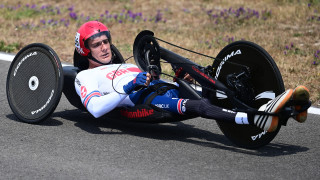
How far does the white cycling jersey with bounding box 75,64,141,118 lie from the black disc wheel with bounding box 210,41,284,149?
0.99 meters

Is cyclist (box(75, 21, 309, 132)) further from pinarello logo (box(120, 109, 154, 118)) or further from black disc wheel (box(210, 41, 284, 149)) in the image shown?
black disc wheel (box(210, 41, 284, 149))

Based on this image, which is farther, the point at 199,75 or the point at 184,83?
the point at 184,83

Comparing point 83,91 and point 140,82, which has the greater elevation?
point 140,82

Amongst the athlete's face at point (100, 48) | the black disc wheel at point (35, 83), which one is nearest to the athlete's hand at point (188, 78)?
the athlete's face at point (100, 48)

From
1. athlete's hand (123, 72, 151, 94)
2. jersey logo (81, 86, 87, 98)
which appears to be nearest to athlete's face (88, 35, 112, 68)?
jersey logo (81, 86, 87, 98)

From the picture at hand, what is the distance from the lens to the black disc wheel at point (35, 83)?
22.2 feet

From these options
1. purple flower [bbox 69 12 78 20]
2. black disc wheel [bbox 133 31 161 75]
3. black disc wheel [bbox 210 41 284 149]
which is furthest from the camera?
purple flower [bbox 69 12 78 20]

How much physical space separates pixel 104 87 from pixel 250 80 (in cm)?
167

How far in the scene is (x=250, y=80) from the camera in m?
6.06

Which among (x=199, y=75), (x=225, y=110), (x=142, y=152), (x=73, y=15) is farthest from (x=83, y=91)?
(x=73, y=15)

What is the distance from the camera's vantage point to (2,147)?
607 centimetres

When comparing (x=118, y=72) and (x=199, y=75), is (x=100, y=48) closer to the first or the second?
(x=118, y=72)

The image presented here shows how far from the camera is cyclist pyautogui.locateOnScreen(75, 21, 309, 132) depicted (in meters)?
5.41

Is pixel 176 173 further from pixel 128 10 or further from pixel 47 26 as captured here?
pixel 128 10
